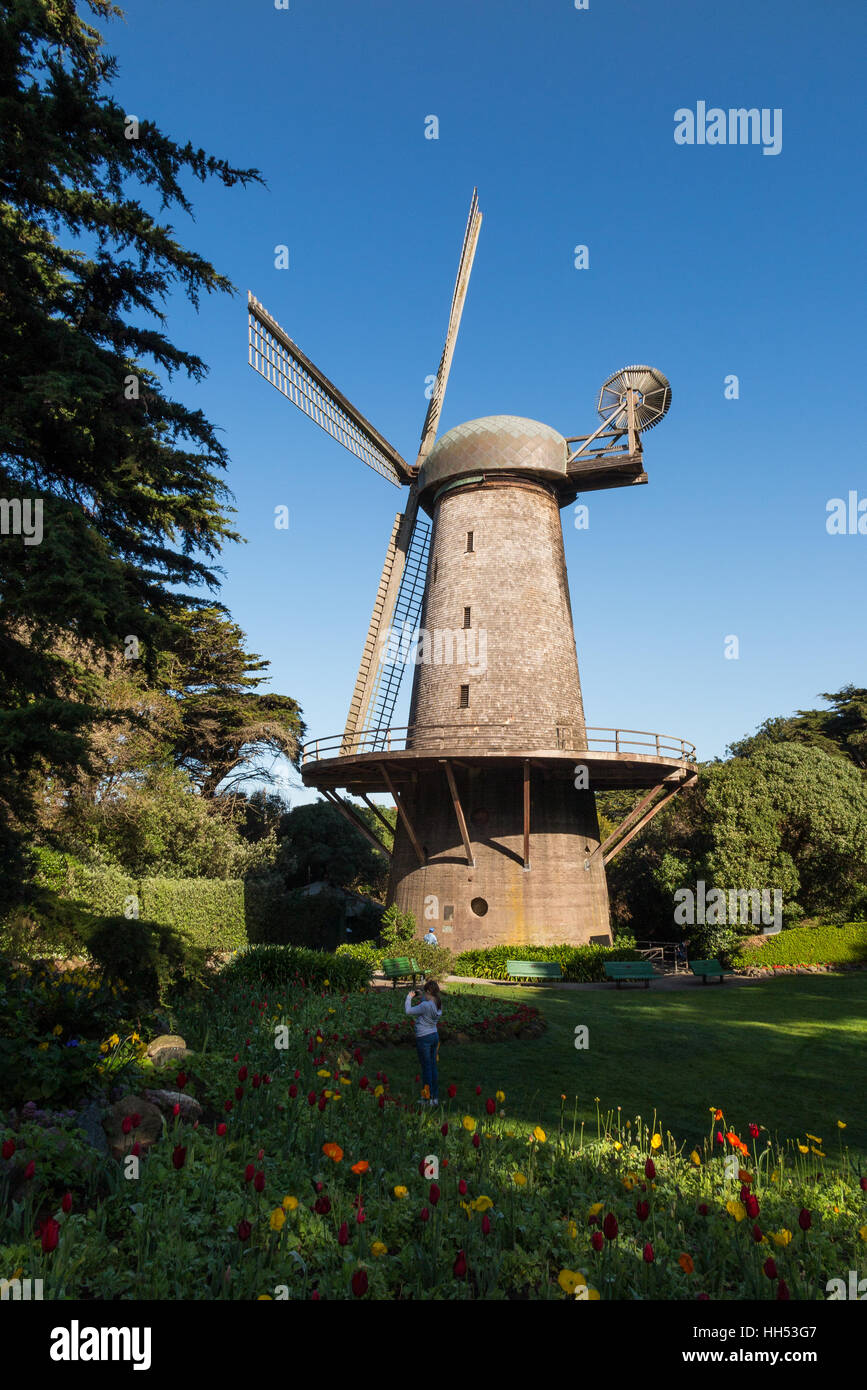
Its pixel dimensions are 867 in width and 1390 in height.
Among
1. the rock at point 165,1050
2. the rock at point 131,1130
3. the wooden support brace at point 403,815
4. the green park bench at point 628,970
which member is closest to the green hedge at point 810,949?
the green park bench at point 628,970

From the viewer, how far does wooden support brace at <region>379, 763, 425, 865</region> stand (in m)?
22.2

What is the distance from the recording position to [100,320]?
11.5 meters

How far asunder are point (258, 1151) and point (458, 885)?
17.3 m

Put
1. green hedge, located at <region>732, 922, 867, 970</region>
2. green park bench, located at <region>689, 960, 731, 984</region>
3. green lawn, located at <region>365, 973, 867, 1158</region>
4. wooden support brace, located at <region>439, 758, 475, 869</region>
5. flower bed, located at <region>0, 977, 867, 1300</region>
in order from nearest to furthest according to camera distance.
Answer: flower bed, located at <region>0, 977, 867, 1300</region> → green lawn, located at <region>365, 973, 867, 1158</region> → wooden support brace, located at <region>439, 758, 475, 869</region> → green park bench, located at <region>689, 960, 731, 984</region> → green hedge, located at <region>732, 922, 867, 970</region>

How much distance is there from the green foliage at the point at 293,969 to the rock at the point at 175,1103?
7.47m

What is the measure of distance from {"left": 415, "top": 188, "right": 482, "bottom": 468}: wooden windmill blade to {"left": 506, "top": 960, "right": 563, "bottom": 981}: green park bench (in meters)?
16.8

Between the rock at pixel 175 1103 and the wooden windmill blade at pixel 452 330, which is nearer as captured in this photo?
the rock at pixel 175 1103

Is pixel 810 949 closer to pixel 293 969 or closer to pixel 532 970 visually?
pixel 532 970

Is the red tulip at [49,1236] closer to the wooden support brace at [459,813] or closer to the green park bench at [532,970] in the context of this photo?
the wooden support brace at [459,813]

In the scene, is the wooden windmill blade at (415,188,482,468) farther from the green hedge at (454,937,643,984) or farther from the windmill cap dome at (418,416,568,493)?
the green hedge at (454,937,643,984)

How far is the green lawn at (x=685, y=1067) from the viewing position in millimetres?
8961

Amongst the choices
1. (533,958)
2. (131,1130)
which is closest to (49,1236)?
(131,1130)

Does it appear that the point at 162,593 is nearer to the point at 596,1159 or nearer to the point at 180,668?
the point at 596,1159

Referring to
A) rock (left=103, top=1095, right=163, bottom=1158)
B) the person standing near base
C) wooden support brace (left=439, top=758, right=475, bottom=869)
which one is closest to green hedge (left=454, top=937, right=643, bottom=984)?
wooden support brace (left=439, top=758, right=475, bottom=869)
